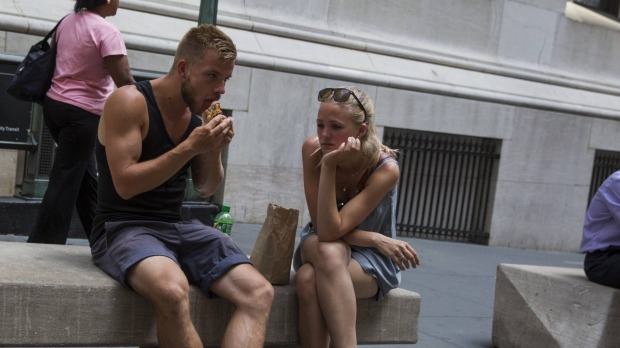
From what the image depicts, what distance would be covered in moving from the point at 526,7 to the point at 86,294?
31.4 ft

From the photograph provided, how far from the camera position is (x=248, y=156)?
10086 mm

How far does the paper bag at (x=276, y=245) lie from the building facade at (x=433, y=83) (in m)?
4.57

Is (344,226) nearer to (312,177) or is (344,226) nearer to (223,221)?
(312,177)

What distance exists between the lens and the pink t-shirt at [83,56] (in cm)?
621

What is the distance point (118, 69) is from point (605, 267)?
3.21 metres

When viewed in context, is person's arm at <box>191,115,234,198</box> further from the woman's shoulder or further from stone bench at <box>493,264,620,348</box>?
stone bench at <box>493,264,620,348</box>

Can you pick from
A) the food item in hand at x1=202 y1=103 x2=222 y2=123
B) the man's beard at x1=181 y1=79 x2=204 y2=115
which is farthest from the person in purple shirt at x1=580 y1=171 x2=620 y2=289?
the man's beard at x1=181 y1=79 x2=204 y2=115

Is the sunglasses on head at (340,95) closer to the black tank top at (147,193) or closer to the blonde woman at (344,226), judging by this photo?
the blonde woman at (344,226)

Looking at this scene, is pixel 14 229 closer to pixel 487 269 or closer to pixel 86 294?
pixel 86 294

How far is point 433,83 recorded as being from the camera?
37.3 feet

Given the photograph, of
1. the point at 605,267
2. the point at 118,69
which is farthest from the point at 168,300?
the point at 605,267

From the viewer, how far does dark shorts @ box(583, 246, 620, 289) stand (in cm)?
606

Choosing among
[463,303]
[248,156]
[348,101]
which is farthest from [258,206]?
[348,101]

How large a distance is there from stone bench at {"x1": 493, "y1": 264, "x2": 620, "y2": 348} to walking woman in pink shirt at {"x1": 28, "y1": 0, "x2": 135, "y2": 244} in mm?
2714
